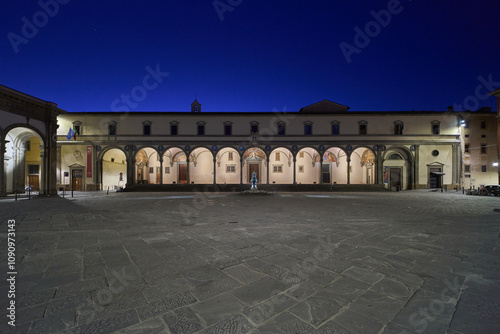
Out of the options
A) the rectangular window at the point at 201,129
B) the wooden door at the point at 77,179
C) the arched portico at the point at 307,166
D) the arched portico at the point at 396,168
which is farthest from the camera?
the arched portico at the point at 307,166

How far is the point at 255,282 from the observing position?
114 inches

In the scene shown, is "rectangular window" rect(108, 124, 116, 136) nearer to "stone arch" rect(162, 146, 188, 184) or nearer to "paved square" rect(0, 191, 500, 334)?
"stone arch" rect(162, 146, 188, 184)

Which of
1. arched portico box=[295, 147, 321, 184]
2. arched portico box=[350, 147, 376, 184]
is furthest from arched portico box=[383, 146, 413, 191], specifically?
arched portico box=[295, 147, 321, 184]

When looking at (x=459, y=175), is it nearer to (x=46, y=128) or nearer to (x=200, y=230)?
(x=200, y=230)

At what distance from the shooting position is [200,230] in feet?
19.0

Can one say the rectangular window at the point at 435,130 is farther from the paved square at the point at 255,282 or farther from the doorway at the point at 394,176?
the paved square at the point at 255,282

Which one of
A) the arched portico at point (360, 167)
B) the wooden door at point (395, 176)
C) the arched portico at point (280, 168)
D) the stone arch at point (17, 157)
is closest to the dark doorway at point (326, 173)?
the arched portico at point (360, 167)

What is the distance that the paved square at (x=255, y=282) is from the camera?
208 cm

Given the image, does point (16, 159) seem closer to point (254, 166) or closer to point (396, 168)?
point (254, 166)

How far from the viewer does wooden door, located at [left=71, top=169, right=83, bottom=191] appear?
24820mm

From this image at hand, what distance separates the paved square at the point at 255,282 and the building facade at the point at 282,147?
2132cm

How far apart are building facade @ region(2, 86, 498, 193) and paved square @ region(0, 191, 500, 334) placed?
69.9 feet

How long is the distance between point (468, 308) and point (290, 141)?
2492 centimetres

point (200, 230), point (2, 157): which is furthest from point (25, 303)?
point (2, 157)
